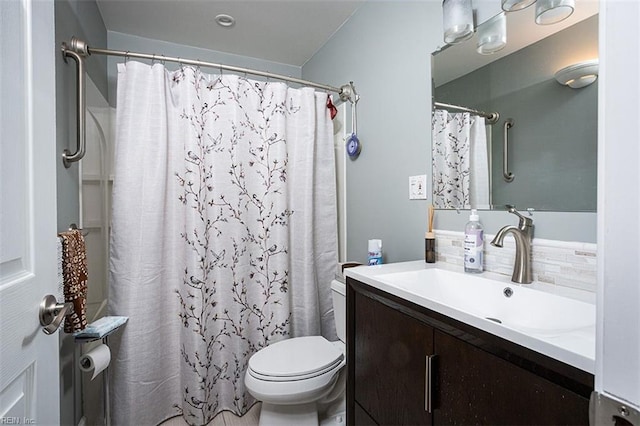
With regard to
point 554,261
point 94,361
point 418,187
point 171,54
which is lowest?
point 94,361

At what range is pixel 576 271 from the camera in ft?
3.11

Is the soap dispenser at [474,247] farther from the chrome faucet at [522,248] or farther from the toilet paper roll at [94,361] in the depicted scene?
the toilet paper roll at [94,361]

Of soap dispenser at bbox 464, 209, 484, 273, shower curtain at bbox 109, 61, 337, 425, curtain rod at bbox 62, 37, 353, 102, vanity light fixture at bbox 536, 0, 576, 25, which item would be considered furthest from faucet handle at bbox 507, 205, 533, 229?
curtain rod at bbox 62, 37, 353, 102

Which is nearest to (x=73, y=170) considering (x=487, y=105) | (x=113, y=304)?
(x=113, y=304)

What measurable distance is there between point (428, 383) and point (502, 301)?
0.39 meters

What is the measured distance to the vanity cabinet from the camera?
59 cm

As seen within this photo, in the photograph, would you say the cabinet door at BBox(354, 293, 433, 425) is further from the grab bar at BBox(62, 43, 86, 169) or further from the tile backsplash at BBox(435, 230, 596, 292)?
the grab bar at BBox(62, 43, 86, 169)

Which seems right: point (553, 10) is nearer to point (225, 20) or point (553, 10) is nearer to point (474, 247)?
point (474, 247)

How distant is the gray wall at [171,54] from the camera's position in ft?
7.18

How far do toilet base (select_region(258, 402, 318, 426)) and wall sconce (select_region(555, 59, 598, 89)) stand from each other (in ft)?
5.59

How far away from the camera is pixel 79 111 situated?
142cm

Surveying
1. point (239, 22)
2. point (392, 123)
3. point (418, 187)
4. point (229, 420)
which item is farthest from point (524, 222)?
point (239, 22)

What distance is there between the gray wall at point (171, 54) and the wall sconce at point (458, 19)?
1.60 metres

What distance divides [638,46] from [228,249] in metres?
1.77
